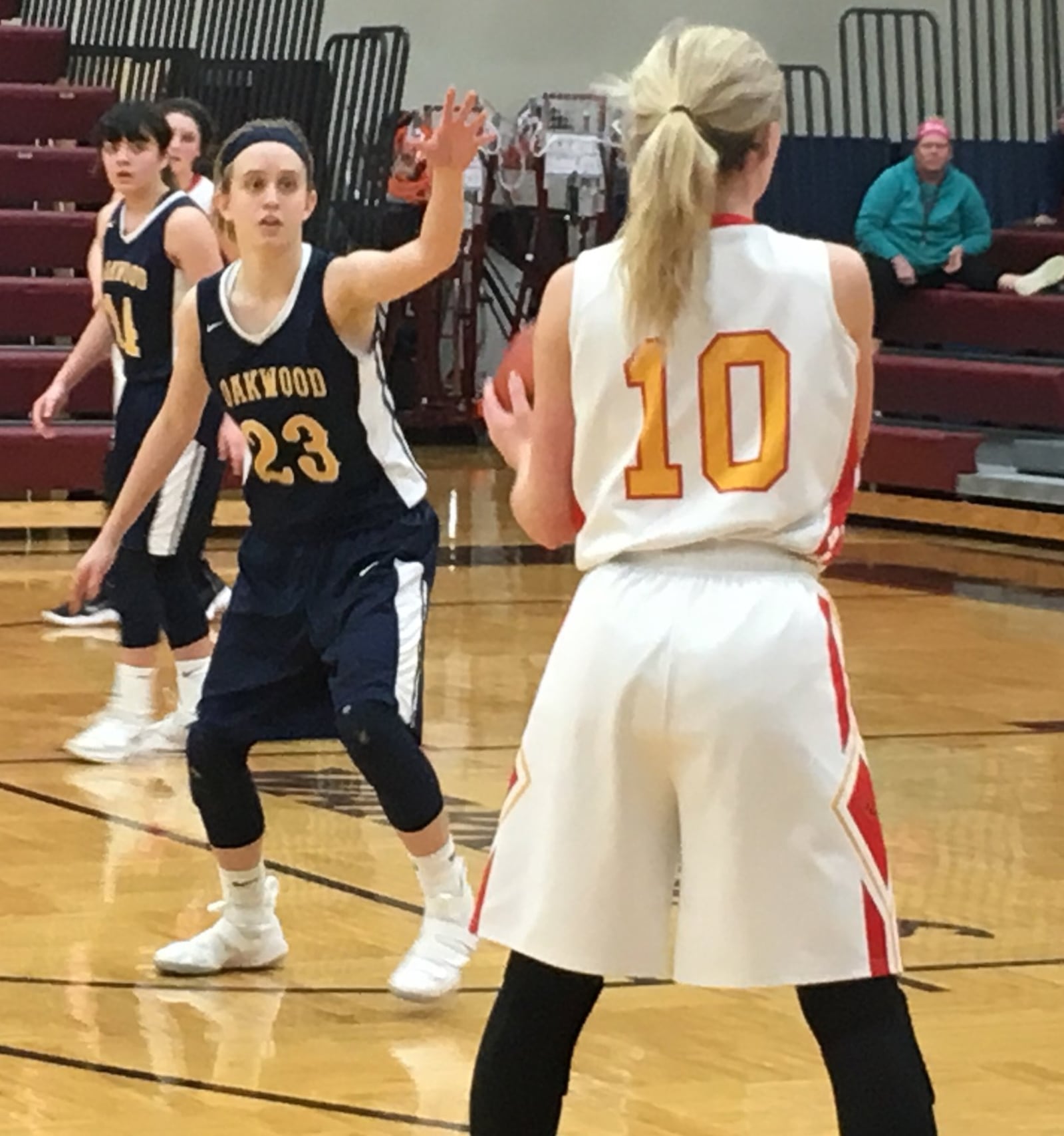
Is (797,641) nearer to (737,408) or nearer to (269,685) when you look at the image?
(737,408)

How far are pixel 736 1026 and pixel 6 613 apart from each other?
4882 millimetres

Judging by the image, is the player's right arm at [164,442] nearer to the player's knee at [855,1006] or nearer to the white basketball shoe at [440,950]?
the white basketball shoe at [440,950]

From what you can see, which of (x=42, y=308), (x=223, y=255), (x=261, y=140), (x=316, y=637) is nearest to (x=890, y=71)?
(x=42, y=308)

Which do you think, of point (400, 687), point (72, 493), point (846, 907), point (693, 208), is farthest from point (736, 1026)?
point (72, 493)

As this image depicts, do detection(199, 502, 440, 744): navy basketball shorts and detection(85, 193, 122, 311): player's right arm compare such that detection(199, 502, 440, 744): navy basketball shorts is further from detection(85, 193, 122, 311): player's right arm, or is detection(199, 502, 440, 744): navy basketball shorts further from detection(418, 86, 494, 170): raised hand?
detection(85, 193, 122, 311): player's right arm

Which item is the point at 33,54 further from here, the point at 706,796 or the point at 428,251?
the point at 706,796

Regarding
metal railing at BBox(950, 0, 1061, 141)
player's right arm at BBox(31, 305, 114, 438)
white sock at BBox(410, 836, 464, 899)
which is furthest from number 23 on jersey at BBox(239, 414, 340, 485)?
metal railing at BBox(950, 0, 1061, 141)

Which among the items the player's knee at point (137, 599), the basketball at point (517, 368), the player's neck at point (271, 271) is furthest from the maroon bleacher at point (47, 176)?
the basketball at point (517, 368)

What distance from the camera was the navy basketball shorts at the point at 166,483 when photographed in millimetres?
6066

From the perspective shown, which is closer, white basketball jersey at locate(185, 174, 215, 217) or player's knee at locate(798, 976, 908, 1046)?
player's knee at locate(798, 976, 908, 1046)

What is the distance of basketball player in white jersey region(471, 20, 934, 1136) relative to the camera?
250 cm

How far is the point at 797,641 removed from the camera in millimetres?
2537

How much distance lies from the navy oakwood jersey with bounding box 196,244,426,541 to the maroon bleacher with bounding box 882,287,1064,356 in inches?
306

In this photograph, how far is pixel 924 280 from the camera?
11.9 metres
